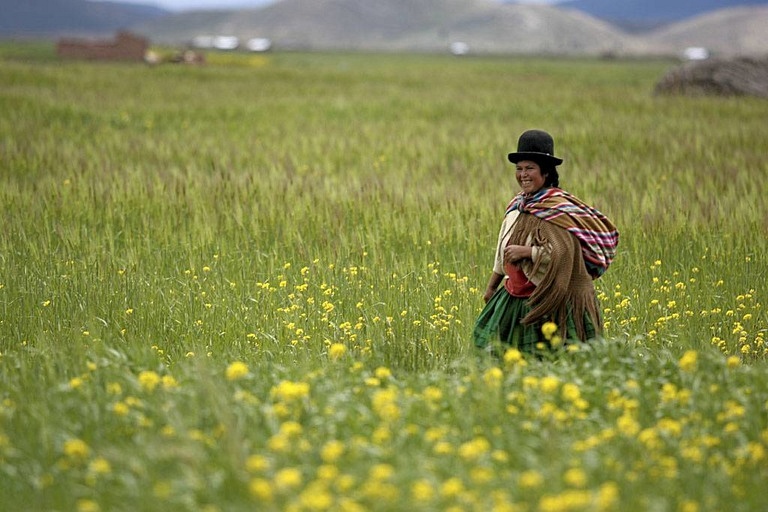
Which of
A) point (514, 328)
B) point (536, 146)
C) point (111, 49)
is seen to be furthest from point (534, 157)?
point (111, 49)

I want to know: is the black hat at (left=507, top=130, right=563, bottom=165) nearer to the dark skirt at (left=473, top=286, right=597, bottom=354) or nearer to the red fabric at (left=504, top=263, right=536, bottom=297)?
the red fabric at (left=504, top=263, right=536, bottom=297)

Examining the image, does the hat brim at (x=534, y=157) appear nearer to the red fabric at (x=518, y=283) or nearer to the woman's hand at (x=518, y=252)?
the woman's hand at (x=518, y=252)

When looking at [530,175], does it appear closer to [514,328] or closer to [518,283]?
[518,283]

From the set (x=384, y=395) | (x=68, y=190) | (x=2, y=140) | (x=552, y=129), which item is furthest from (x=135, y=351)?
(x=552, y=129)

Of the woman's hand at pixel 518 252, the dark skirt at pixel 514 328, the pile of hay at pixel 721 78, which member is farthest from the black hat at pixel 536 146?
the pile of hay at pixel 721 78

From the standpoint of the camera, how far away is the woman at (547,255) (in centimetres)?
487

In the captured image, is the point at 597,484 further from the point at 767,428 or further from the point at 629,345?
the point at 629,345

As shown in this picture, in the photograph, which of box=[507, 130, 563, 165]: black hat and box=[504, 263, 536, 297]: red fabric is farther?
box=[504, 263, 536, 297]: red fabric

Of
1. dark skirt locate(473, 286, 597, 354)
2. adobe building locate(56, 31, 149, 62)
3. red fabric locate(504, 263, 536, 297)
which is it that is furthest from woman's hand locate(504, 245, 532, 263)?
adobe building locate(56, 31, 149, 62)

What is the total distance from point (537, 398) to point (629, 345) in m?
1.35

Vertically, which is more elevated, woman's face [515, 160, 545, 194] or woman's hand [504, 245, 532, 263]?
woman's face [515, 160, 545, 194]

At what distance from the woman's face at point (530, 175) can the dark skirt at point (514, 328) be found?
615mm

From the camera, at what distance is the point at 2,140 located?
14.4 metres

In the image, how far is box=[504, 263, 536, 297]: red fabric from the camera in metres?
5.07
